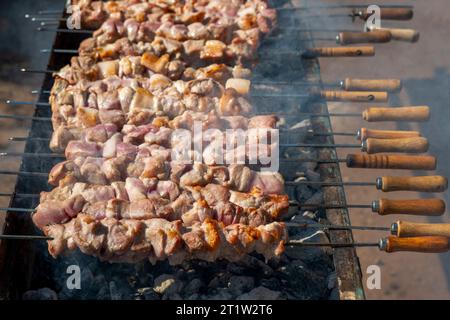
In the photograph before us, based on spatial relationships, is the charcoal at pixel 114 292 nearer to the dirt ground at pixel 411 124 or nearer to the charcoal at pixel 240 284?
the charcoal at pixel 240 284

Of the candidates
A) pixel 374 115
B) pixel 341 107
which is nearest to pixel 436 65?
pixel 341 107

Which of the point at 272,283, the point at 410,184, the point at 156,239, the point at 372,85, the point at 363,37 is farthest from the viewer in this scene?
the point at 363,37

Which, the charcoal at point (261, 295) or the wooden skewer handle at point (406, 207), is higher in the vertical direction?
the wooden skewer handle at point (406, 207)

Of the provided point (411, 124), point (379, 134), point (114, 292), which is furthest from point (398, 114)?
point (411, 124)

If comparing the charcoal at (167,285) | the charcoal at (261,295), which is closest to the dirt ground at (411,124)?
the charcoal at (261,295)

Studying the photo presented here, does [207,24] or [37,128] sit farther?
[207,24]

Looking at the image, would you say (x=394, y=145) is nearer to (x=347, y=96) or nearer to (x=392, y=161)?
(x=392, y=161)
